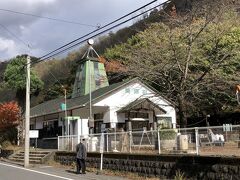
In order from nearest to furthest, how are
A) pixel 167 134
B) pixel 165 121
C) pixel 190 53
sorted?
pixel 167 134
pixel 190 53
pixel 165 121

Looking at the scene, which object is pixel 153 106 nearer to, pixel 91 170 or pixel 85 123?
pixel 85 123

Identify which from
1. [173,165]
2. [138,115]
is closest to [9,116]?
[138,115]

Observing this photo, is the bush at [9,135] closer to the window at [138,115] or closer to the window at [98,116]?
the window at [98,116]

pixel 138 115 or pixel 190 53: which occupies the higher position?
pixel 190 53

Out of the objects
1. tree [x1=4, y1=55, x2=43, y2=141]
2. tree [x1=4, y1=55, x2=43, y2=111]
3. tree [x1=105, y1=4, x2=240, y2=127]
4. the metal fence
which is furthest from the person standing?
tree [x1=4, y1=55, x2=43, y2=111]

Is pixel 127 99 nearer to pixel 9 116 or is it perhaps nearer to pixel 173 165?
pixel 9 116

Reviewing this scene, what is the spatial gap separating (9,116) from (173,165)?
95.3 feet

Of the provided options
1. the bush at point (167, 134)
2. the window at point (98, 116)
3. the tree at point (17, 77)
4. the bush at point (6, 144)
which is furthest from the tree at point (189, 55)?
the tree at point (17, 77)

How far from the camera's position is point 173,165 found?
16.4 meters

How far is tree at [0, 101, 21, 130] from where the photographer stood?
41.5 meters

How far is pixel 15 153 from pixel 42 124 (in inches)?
343

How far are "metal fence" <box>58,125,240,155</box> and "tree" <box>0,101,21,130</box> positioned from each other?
64.1 ft

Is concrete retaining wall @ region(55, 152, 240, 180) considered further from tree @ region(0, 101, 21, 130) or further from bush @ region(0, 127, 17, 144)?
tree @ region(0, 101, 21, 130)

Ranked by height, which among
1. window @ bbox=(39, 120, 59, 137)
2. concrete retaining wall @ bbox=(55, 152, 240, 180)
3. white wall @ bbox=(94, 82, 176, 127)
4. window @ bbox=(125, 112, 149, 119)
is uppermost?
white wall @ bbox=(94, 82, 176, 127)
